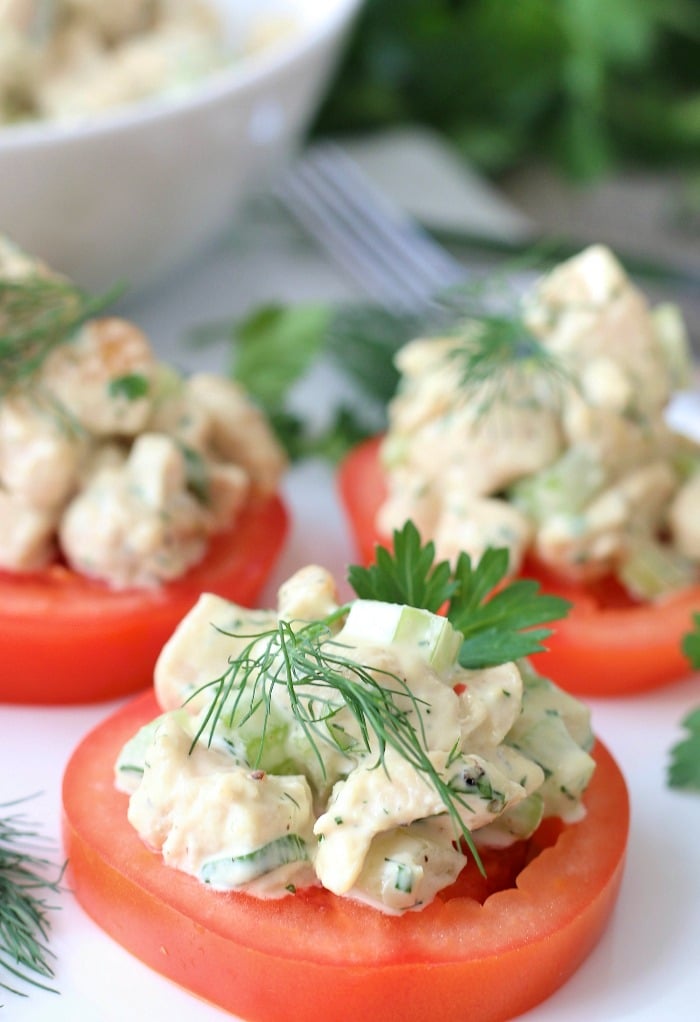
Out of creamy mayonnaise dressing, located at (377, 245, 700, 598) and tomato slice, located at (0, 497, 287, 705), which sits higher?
creamy mayonnaise dressing, located at (377, 245, 700, 598)

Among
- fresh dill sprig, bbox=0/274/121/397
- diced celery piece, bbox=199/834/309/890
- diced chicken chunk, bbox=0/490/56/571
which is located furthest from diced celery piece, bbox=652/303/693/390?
diced celery piece, bbox=199/834/309/890

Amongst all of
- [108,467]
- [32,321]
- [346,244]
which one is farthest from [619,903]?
[346,244]

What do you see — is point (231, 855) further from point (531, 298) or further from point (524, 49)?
point (524, 49)

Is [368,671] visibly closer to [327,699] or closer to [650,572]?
[327,699]

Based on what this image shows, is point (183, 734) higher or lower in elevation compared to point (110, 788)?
higher

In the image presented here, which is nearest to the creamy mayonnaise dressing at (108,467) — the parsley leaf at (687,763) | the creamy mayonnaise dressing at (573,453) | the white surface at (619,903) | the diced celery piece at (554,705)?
the white surface at (619,903)

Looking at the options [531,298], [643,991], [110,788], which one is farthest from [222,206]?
[643,991]

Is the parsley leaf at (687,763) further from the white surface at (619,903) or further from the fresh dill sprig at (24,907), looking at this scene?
the fresh dill sprig at (24,907)

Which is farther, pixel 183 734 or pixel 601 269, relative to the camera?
pixel 601 269

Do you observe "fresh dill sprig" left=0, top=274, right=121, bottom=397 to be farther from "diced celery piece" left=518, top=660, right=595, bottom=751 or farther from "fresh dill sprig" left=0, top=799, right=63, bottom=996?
"diced celery piece" left=518, top=660, right=595, bottom=751
